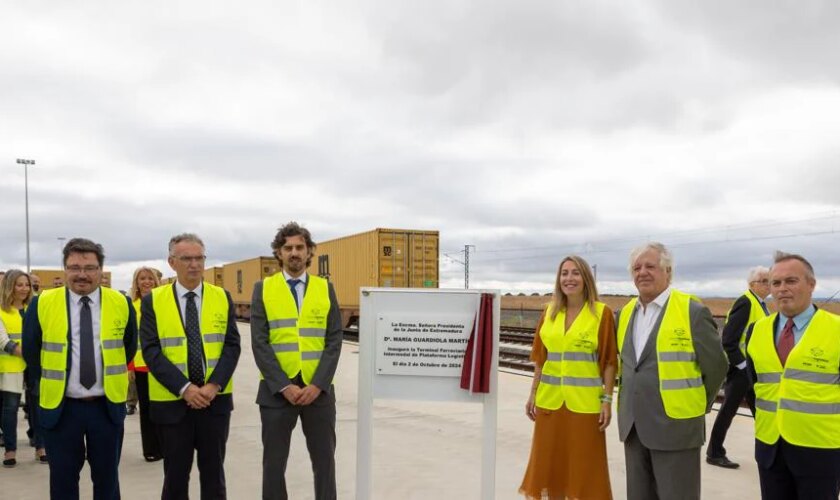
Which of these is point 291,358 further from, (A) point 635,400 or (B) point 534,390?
(A) point 635,400

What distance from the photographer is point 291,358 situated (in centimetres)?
385

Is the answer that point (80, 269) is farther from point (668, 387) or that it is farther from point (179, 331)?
point (668, 387)

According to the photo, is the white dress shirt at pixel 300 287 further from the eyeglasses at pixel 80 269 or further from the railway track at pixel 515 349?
the railway track at pixel 515 349

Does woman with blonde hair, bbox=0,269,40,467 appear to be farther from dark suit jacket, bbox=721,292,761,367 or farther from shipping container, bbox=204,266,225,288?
shipping container, bbox=204,266,225,288

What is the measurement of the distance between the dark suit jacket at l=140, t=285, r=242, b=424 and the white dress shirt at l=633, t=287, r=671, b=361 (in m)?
2.41

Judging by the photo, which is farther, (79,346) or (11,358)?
(11,358)

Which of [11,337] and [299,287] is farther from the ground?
[299,287]

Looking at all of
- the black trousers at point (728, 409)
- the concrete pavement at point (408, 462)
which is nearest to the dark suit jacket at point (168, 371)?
the concrete pavement at point (408, 462)

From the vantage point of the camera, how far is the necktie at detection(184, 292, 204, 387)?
378cm

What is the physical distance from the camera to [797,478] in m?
3.02

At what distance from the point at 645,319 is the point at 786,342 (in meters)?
0.69

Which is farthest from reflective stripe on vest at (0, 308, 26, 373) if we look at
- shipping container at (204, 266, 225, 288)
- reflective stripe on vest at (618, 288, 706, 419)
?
shipping container at (204, 266, 225, 288)

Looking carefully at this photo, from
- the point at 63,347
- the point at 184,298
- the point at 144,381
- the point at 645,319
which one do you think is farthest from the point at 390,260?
the point at 645,319

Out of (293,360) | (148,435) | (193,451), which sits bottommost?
(148,435)
